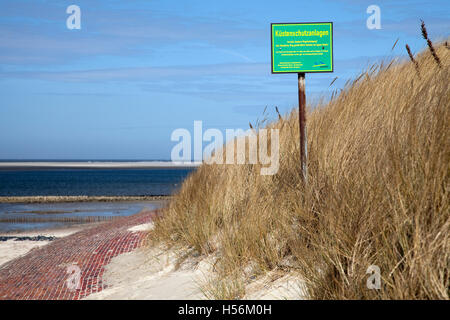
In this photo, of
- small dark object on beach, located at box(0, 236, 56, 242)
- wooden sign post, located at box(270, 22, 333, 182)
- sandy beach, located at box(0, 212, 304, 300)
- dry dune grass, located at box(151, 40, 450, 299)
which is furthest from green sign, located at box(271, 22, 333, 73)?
Answer: small dark object on beach, located at box(0, 236, 56, 242)

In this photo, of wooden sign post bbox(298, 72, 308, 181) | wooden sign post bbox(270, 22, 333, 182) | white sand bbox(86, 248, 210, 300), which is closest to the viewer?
white sand bbox(86, 248, 210, 300)

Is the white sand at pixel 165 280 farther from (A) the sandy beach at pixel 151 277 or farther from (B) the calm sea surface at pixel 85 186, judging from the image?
(B) the calm sea surface at pixel 85 186

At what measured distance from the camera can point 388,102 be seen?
5.50m

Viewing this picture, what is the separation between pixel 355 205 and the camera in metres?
3.83

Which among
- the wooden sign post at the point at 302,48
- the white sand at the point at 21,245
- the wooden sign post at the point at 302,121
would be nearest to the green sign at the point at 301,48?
the wooden sign post at the point at 302,48

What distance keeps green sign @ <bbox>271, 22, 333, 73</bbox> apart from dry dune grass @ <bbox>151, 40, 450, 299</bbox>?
738 millimetres

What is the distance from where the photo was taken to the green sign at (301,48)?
19.2 ft

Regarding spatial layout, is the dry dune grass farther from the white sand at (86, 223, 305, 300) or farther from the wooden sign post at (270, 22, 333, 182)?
the wooden sign post at (270, 22, 333, 182)

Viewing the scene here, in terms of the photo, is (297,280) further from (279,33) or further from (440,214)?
(279,33)

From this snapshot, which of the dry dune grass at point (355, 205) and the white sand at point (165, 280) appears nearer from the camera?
the dry dune grass at point (355, 205)

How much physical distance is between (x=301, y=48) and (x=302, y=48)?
2 cm

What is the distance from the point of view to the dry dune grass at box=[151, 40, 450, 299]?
321 cm
